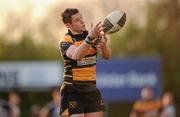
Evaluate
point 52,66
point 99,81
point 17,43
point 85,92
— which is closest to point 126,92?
point 99,81

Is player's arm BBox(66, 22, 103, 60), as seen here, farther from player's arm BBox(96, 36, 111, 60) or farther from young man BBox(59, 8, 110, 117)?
player's arm BBox(96, 36, 111, 60)

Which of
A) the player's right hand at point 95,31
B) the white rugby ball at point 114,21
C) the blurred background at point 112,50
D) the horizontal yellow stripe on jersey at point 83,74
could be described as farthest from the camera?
the blurred background at point 112,50

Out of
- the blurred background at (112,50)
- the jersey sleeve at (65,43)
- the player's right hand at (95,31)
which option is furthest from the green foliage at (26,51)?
the player's right hand at (95,31)

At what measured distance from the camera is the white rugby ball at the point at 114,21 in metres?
10.2

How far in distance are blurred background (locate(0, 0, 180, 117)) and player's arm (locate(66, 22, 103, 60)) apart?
1411 cm

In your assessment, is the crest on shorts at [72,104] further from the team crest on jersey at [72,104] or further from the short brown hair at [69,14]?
A: the short brown hair at [69,14]

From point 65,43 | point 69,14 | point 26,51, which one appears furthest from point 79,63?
point 26,51

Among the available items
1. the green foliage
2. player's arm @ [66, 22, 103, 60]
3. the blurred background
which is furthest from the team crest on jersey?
the green foliage

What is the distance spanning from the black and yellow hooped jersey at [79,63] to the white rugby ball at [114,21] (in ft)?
1.28

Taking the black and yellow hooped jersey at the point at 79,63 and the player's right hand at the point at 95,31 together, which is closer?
the player's right hand at the point at 95,31

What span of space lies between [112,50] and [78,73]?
3080 centimetres

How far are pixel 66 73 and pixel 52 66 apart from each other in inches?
613

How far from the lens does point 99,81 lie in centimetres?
2509

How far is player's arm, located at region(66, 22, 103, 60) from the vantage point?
32.6ft
